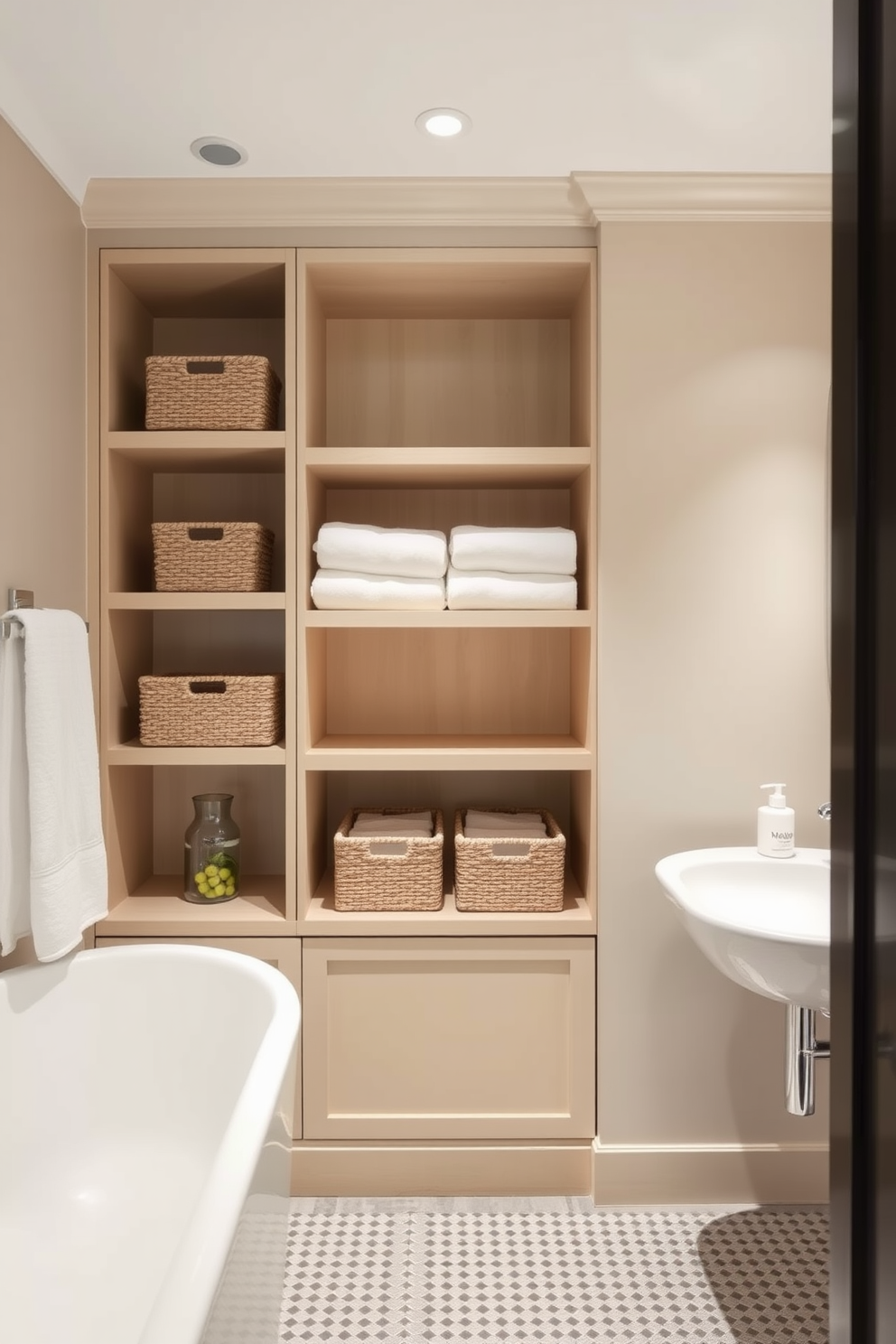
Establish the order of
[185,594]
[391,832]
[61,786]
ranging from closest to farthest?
[61,786] < [185,594] < [391,832]

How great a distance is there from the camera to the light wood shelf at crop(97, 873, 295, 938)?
213 cm

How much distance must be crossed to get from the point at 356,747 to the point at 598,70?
1.48 m

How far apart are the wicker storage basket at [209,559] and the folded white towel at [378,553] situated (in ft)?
0.57

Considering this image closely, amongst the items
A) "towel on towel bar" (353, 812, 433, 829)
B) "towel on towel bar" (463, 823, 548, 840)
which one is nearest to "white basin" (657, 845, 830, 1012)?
"towel on towel bar" (463, 823, 548, 840)

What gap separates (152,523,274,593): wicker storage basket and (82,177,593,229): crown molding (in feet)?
2.34

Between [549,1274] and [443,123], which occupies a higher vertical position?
[443,123]

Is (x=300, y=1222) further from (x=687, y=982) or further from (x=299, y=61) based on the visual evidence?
(x=299, y=61)

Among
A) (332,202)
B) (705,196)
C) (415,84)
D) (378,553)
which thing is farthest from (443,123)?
(378,553)

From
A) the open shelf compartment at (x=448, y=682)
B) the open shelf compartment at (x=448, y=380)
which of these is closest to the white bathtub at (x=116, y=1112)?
the open shelf compartment at (x=448, y=682)

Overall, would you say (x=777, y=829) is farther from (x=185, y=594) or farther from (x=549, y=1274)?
(x=185, y=594)

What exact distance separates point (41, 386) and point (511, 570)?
110 centimetres

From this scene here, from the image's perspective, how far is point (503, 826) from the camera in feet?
7.49

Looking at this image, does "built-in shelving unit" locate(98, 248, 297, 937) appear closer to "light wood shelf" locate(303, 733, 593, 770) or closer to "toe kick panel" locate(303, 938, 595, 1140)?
"light wood shelf" locate(303, 733, 593, 770)

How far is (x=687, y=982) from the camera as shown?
212 cm
